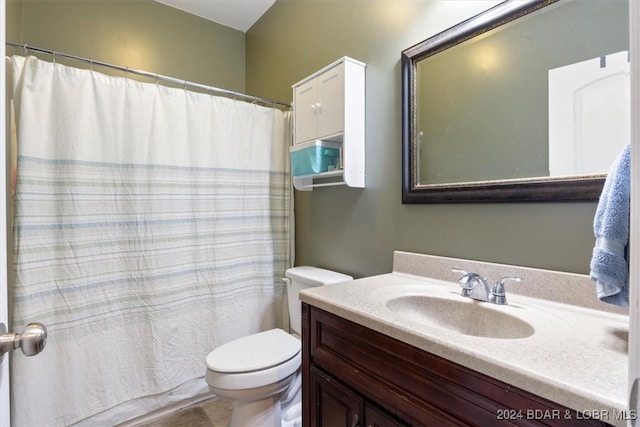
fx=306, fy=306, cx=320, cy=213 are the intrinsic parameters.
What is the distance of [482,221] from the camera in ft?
3.74

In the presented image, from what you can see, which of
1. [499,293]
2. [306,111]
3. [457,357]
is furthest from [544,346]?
[306,111]

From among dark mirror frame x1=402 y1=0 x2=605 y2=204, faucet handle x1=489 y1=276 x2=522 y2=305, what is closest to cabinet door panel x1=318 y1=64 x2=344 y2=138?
dark mirror frame x1=402 y1=0 x2=605 y2=204

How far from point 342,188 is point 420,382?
1133 mm

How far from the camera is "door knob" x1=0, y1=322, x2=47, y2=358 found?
0.52m

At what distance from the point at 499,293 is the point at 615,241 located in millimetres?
392

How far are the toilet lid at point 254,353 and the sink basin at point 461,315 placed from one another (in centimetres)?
68

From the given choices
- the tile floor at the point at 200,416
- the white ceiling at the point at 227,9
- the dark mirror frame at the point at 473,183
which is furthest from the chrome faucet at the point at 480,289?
the white ceiling at the point at 227,9

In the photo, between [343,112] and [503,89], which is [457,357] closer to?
[503,89]

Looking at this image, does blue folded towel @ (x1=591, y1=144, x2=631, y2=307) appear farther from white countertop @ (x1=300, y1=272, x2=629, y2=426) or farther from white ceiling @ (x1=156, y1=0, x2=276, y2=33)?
white ceiling @ (x1=156, y1=0, x2=276, y2=33)

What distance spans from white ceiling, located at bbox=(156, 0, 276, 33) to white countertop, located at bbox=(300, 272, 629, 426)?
90.7 inches

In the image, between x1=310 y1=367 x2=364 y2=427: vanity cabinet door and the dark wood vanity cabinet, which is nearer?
the dark wood vanity cabinet

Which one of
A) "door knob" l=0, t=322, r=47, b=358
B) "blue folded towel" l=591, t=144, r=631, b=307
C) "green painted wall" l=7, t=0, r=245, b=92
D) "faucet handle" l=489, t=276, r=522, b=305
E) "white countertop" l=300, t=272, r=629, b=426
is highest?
"green painted wall" l=7, t=0, r=245, b=92

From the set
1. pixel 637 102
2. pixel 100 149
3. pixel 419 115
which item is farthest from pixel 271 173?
pixel 637 102

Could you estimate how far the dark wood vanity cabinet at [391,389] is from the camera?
602 millimetres
